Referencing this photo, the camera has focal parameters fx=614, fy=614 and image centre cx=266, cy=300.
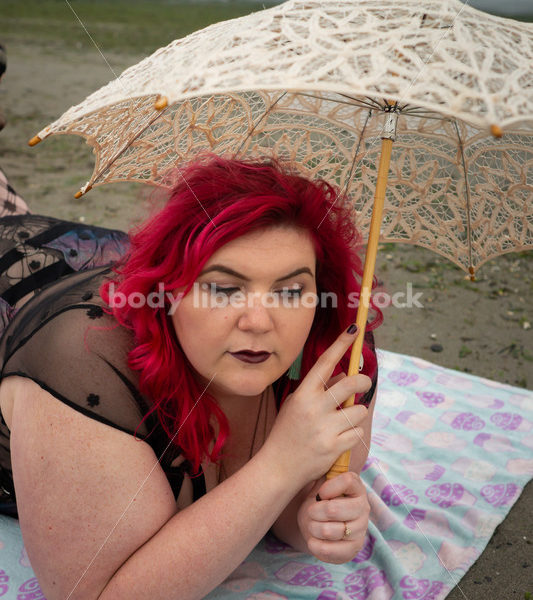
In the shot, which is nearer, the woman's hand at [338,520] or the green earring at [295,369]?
the woman's hand at [338,520]

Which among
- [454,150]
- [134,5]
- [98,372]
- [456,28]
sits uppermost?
[456,28]

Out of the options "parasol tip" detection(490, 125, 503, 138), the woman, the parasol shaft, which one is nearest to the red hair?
the woman

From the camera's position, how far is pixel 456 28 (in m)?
1.51

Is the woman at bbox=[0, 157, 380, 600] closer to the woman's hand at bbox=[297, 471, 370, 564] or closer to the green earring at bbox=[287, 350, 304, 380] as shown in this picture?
the woman's hand at bbox=[297, 471, 370, 564]

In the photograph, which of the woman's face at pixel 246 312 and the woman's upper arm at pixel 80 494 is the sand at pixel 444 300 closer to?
the woman's face at pixel 246 312

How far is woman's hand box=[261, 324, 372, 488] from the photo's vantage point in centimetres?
175

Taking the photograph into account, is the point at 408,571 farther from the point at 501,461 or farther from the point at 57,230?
the point at 57,230

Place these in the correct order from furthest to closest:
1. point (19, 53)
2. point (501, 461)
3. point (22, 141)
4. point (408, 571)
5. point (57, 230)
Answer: point (19, 53) < point (22, 141) < point (501, 461) < point (57, 230) < point (408, 571)

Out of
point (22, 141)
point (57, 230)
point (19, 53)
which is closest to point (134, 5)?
point (19, 53)

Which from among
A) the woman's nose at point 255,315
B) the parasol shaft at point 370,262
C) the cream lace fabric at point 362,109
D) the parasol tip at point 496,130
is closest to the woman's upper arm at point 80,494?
the woman's nose at point 255,315

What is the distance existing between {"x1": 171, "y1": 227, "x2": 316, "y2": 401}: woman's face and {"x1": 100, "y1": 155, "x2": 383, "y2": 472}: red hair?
0.15 ft

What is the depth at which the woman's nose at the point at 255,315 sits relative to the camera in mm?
1671

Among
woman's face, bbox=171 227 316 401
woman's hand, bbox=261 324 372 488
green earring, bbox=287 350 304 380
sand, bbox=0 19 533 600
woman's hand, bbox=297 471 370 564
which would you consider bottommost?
sand, bbox=0 19 533 600

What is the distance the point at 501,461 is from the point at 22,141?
8.13 metres
